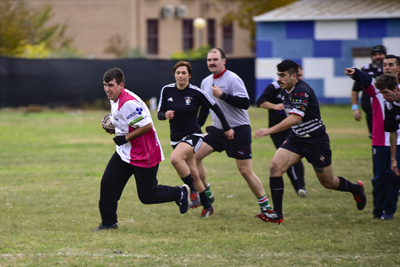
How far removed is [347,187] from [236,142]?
155 cm

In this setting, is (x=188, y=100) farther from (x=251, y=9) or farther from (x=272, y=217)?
(x=251, y=9)

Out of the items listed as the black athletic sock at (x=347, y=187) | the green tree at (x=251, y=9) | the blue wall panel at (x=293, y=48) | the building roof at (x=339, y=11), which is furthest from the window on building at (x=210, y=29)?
the black athletic sock at (x=347, y=187)

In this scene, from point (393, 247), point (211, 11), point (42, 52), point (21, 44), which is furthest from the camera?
point (211, 11)

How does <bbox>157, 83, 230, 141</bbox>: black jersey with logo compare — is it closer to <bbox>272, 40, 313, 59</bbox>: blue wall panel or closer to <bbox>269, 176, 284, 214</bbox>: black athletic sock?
<bbox>269, 176, 284, 214</bbox>: black athletic sock

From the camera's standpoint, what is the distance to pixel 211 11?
149 ft

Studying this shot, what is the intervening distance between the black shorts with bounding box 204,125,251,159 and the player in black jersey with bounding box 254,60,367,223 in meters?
0.59

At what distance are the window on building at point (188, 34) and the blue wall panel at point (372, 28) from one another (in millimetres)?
21473

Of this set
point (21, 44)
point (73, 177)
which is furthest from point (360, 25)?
point (73, 177)

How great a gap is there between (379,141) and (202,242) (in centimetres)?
→ 283

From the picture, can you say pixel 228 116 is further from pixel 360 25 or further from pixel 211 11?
pixel 211 11

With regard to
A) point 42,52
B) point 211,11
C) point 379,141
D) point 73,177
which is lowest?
Result: point 73,177

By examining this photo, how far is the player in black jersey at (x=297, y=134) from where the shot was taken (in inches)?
257

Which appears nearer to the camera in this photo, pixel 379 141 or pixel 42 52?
pixel 379 141

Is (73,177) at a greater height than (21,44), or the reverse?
(21,44)
